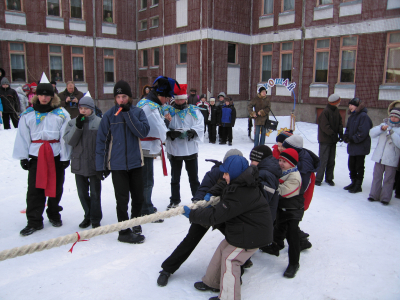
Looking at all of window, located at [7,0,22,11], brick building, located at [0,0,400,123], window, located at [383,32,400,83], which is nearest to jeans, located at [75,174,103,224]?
brick building, located at [0,0,400,123]

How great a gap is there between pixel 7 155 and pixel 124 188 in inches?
220

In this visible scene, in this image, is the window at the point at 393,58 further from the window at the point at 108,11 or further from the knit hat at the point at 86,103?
the window at the point at 108,11

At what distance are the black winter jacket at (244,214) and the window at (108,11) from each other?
1998 cm

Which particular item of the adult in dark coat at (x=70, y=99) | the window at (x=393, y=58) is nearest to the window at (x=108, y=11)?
the adult in dark coat at (x=70, y=99)

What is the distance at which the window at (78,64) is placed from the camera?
18906mm

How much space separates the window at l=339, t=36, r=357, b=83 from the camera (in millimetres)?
13758

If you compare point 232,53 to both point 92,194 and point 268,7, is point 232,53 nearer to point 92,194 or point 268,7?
point 268,7

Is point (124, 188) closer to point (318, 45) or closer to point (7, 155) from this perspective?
point (7, 155)

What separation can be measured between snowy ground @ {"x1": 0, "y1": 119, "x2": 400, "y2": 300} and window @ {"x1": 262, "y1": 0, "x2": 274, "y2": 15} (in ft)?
46.2

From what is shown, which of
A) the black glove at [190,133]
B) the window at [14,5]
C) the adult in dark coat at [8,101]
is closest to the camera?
the black glove at [190,133]

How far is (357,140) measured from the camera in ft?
19.8

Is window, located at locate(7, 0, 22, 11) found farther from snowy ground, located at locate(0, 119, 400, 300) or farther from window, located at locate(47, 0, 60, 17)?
snowy ground, located at locate(0, 119, 400, 300)

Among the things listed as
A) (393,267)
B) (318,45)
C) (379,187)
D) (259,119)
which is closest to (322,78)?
(318,45)

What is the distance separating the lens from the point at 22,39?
1703 centimetres
